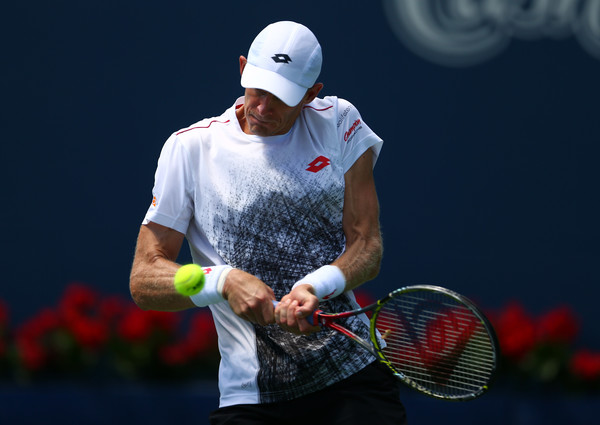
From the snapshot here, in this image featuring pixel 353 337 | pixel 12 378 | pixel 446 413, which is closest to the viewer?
pixel 353 337

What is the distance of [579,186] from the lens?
5.81m

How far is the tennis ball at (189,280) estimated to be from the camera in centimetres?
297

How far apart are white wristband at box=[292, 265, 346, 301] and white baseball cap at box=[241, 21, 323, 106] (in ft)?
1.74

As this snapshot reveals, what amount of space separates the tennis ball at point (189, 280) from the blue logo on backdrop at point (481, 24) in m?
3.19

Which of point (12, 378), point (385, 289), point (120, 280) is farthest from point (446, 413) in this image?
point (12, 378)

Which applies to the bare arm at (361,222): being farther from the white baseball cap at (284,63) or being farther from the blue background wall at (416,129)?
the blue background wall at (416,129)

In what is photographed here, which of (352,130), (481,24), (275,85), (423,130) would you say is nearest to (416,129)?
(423,130)

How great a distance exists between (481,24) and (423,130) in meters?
0.70

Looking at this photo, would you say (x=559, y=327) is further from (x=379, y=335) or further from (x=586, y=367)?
(x=379, y=335)

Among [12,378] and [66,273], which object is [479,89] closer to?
[66,273]

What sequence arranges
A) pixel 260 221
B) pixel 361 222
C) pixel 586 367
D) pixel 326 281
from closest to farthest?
pixel 326 281 → pixel 260 221 → pixel 361 222 → pixel 586 367

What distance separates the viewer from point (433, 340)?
313cm

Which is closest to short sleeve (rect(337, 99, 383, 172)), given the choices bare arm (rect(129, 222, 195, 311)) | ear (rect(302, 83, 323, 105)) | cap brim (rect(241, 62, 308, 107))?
ear (rect(302, 83, 323, 105))

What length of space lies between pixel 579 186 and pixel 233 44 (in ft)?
7.31
